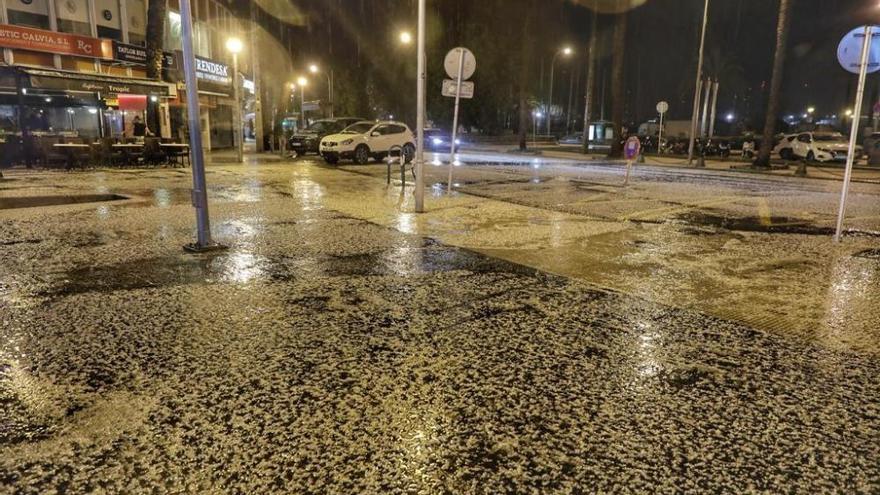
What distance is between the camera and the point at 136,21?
27984 millimetres

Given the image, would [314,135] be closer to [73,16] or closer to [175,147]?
[175,147]

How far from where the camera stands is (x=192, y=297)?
5.34 m

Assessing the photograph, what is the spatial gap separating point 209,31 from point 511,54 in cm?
2190

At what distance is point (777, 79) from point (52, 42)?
100 ft

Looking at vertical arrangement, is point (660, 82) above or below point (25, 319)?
above

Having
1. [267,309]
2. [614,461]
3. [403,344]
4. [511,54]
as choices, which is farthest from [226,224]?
[511,54]

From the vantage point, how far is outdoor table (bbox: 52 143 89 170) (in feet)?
61.3

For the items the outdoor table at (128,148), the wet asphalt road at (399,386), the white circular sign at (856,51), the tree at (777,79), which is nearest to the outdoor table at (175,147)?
the outdoor table at (128,148)

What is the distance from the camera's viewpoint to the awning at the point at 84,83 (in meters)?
19.3

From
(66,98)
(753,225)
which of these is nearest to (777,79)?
(753,225)

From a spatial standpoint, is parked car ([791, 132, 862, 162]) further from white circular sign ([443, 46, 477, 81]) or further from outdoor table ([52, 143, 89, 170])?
outdoor table ([52, 143, 89, 170])

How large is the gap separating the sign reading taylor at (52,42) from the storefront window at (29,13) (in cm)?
111

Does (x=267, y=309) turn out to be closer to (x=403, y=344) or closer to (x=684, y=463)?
(x=403, y=344)

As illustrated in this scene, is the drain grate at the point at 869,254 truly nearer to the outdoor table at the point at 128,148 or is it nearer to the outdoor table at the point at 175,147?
the outdoor table at the point at 175,147
